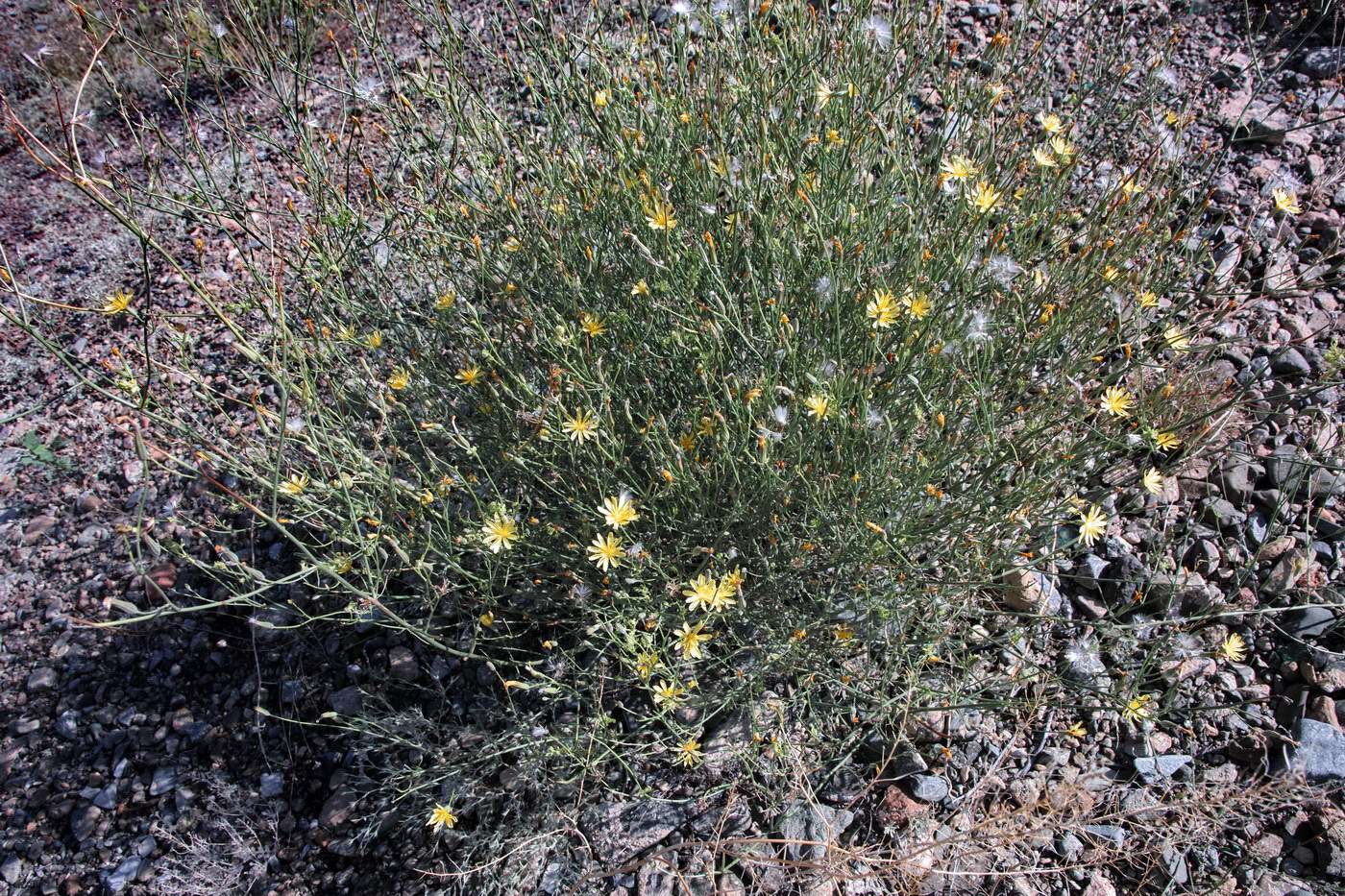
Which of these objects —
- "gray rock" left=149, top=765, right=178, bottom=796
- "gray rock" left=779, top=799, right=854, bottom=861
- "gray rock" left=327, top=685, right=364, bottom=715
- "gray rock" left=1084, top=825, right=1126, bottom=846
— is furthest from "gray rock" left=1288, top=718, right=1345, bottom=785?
"gray rock" left=149, top=765, right=178, bottom=796

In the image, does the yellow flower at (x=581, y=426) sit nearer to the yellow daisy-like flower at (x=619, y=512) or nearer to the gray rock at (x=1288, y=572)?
the yellow daisy-like flower at (x=619, y=512)

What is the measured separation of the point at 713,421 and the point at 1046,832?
4.97 ft

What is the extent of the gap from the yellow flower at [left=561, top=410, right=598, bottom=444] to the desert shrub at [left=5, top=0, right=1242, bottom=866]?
33 millimetres

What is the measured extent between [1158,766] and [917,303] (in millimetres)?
1578

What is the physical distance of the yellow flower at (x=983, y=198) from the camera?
2268 millimetres

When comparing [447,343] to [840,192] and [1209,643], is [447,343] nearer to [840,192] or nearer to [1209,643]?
[840,192]

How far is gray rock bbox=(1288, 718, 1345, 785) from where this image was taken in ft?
7.97

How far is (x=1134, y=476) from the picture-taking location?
292 cm

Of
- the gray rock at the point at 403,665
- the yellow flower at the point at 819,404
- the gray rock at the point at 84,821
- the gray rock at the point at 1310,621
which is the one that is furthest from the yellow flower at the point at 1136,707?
the gray rock at the point at 84,821

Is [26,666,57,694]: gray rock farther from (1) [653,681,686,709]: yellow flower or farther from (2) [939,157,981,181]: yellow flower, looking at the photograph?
(2) [939,157,981,181]: yellow flower

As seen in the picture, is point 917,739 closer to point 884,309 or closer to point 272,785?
point 884,309

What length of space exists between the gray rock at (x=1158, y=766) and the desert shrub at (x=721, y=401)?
13.5 inches

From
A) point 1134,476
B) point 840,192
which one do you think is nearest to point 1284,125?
point 1134,476

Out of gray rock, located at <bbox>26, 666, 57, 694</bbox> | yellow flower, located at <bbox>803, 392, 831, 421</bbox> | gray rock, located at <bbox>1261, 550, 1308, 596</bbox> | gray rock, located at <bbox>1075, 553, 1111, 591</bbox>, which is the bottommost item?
gray rock, located at <bbox>26, 666, 57, 694</bbox>
